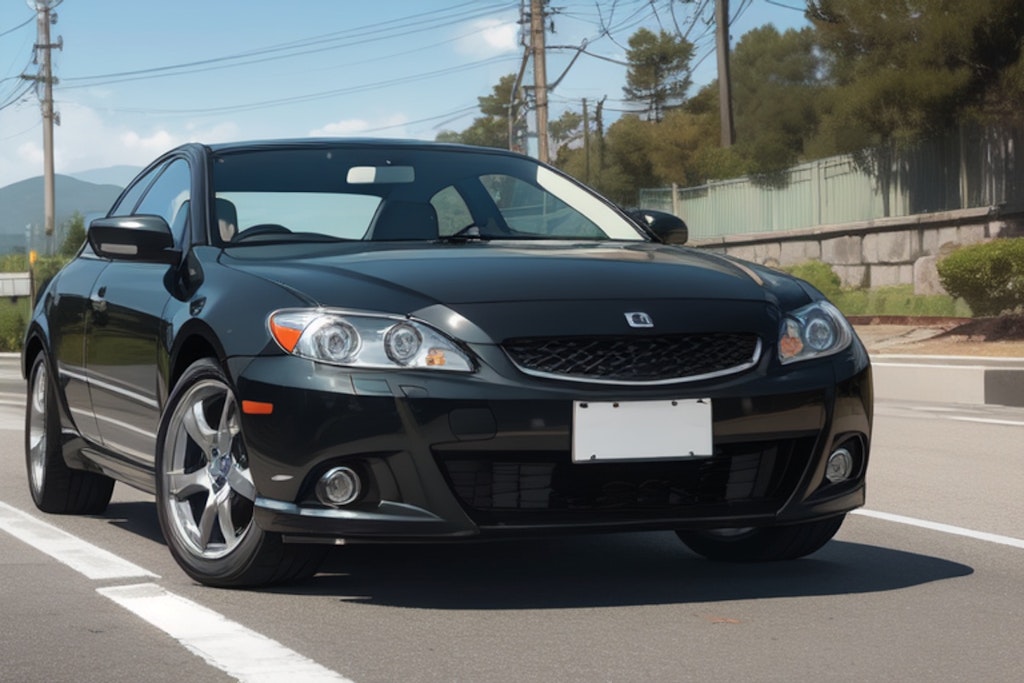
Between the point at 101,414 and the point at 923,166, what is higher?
the point at 923,166

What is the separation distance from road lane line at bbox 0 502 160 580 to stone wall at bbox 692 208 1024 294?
21254 mm

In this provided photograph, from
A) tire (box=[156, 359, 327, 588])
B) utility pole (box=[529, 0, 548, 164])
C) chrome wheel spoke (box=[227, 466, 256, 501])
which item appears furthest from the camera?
utility pole (box=[529, 0, 548, 164])

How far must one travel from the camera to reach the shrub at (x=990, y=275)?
23.8 m

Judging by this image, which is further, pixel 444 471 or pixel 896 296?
pixel 896 296

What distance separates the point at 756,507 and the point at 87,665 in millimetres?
1927

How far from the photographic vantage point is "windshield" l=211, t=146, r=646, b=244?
618cm

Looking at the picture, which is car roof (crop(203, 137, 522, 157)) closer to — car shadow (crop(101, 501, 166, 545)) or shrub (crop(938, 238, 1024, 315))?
car shadow (crop(101, 501, 166, 545))

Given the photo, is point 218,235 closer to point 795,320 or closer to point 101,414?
point 101,414

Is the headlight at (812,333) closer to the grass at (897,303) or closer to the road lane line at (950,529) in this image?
the road lane line at (950,529)

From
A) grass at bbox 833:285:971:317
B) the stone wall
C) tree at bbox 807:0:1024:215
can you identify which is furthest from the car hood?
tree at bbox 807:0:1024:215

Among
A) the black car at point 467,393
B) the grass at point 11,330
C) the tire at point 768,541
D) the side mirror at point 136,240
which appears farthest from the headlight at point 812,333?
the grass at point 11,330

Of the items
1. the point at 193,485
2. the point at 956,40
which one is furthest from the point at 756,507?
the point at 956,40

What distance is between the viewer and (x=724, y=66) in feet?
146

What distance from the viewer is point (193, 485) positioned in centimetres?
557
